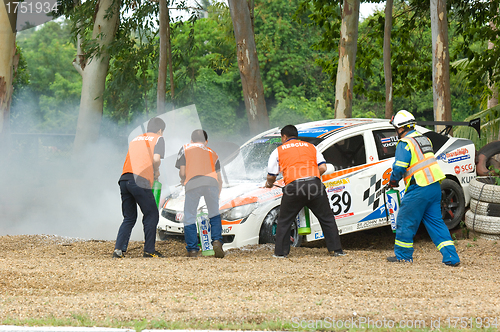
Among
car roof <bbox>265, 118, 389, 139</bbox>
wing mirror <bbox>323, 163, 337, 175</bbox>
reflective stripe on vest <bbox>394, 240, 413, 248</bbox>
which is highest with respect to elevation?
car roof <bbox>265, 118, 389, 139</bbox>

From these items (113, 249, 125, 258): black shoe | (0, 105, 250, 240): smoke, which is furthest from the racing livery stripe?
(113, 249, 125, 258): black shoe

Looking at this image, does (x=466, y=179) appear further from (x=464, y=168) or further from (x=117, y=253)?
(x=117, y=253)

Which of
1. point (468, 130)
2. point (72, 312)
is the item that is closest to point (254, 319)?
point (72, 312)

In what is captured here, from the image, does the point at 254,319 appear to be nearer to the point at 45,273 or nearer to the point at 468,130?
the point at 45,273

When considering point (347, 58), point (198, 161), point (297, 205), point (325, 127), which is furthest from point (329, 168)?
point (347, 58)

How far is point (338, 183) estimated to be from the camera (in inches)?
291

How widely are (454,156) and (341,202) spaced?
7.56ft

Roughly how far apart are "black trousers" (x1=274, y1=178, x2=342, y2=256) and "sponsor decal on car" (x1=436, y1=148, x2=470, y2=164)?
2.62m

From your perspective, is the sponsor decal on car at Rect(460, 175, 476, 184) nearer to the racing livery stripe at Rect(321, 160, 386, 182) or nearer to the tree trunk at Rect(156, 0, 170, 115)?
the racing livery stripe at Rect(321, 160, 386, 182)

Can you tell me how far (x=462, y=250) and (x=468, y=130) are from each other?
24.0ft

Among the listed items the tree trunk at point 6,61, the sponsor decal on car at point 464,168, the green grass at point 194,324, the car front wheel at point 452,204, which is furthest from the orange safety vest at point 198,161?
the tree trunk at point 6,61

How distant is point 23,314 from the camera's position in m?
4.14

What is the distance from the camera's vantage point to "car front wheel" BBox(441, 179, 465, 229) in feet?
27.3

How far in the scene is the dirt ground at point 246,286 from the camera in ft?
13.7
